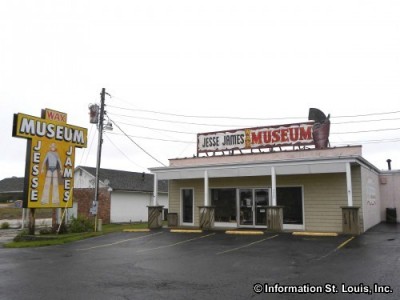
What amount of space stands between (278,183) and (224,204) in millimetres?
3391

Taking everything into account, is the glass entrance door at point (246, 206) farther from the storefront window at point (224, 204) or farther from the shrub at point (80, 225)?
the shrub at point (80, 225)

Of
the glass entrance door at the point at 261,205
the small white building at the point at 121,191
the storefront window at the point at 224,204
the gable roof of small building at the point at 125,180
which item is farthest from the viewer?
the gable roof of small building at the point at 125,180

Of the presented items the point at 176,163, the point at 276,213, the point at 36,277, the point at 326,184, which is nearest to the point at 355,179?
the point at 326,184

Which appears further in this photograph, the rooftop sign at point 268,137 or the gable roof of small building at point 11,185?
the gable roof of small building at point 11,185

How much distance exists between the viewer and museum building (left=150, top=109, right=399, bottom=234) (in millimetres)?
18047

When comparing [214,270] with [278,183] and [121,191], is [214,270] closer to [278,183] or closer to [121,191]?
[278,183]

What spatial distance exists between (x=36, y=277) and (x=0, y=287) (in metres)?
1.09

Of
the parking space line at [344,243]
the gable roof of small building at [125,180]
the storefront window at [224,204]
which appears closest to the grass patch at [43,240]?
the storefront window at [224,204]

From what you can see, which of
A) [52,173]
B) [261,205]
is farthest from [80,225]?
[261,205]

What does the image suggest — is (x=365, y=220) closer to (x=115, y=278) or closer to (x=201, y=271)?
(x=201, y=271)

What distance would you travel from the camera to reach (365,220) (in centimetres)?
1803

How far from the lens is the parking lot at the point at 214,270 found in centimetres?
740

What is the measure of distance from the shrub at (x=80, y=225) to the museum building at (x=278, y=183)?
4.92 meters

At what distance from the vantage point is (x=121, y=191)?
1346 inches
